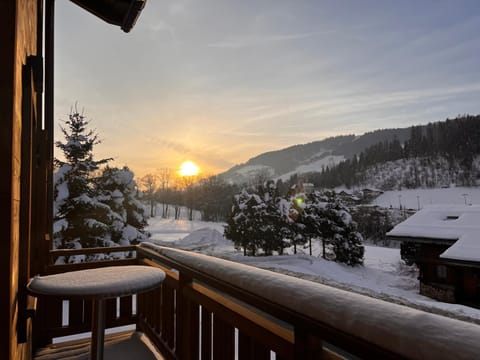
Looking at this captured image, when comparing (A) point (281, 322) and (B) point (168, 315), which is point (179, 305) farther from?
(A) point (281, 322)

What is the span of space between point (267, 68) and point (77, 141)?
21.4 feet

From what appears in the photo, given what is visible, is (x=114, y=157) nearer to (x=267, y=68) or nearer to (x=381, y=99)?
(x=267, y=68)

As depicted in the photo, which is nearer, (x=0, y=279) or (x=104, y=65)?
(x=0, y=279)

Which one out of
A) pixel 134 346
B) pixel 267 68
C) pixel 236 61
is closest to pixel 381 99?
pixel 267 68

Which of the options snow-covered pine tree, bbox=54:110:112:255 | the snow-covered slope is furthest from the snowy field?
the snow-covered slope

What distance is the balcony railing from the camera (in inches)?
21.3

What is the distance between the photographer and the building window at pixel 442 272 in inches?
462

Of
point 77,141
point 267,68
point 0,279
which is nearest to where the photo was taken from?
point 0,279

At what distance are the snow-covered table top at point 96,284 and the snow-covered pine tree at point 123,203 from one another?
9.00m

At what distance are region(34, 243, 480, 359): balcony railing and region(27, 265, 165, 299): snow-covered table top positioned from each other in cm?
24

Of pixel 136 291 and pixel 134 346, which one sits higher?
pixel 136 291

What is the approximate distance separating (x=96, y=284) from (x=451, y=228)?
546 inches

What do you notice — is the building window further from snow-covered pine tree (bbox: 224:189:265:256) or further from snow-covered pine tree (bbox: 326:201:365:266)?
snow-covered pine tree (bbox: 224:189:265:256)

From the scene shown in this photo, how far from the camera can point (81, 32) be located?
384cm
